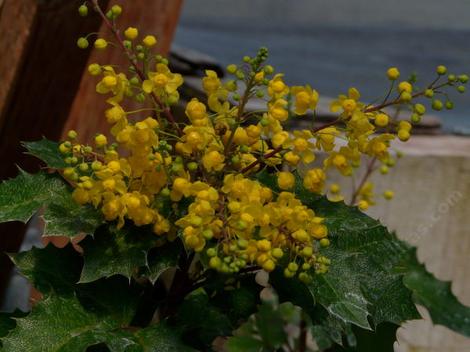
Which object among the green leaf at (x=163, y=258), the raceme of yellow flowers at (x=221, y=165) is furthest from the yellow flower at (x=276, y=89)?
the green leaf at (x=163, y=258)

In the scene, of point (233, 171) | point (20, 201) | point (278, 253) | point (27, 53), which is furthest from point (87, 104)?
point (278, 253)

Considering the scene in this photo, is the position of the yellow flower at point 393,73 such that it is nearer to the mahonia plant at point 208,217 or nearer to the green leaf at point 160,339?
the mahonia plant at point 208,217

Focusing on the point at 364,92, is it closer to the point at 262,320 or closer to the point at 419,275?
the point at 419,275

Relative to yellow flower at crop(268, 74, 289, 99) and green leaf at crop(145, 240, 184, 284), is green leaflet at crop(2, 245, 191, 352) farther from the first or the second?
yellow flower at crop(268, 74, 289, 99)

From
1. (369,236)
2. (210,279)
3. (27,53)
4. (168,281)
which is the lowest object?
(168,281)

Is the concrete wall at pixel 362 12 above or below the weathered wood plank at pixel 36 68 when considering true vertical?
above

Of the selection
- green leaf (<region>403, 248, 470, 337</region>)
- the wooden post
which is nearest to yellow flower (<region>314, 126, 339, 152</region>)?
green leaf (<region>403, 248, 470, 337</region>)
